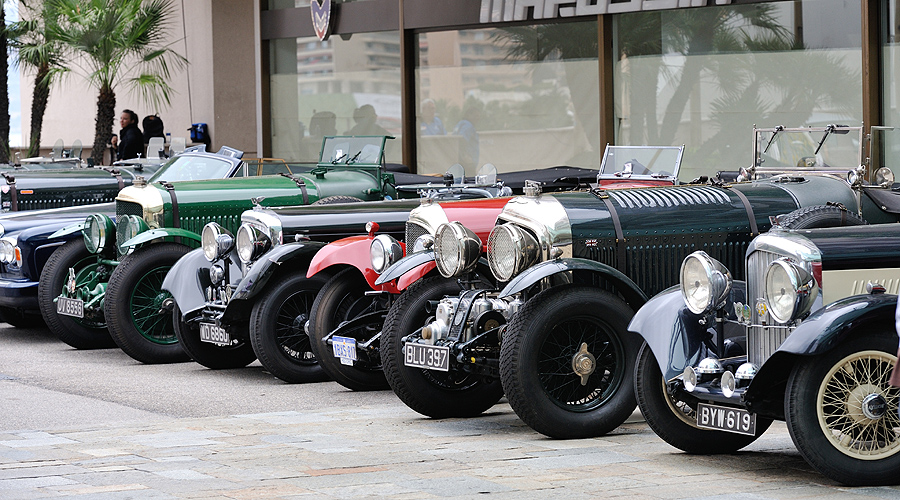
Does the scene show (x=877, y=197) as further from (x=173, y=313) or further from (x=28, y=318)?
(x=28, y=318)

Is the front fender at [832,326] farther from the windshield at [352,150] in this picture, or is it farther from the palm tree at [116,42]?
the palm tree at [116,42]

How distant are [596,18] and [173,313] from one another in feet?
27.1

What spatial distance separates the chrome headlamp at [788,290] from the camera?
5.04 metres

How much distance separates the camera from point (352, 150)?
1166 centimetres

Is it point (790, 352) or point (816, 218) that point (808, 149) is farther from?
point (790, 352)

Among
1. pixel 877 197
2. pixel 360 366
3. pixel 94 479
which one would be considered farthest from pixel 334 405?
pixel 877 197

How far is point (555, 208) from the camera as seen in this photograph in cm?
666

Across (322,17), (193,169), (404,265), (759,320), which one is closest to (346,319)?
(404,265)

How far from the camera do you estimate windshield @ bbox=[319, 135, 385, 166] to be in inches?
451

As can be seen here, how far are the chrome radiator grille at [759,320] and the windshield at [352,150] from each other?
6.36 meters

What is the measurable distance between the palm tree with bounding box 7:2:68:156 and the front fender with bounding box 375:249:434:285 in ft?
45.2

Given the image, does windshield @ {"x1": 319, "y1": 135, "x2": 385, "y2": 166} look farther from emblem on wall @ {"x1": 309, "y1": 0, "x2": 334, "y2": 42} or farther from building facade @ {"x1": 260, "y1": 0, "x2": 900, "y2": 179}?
emblem on wall @ {"x1": 309, "y1": 0, "x2": 334, "y2": 42}

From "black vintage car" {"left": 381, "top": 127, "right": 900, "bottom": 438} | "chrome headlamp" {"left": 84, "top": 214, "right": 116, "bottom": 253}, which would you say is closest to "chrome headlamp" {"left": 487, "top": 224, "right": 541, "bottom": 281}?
"black vintage car" {"left": 381, "top": 127, "right": 900, "bottom": 438}

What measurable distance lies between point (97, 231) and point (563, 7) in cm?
758
